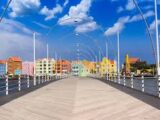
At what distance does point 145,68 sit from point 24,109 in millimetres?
183215

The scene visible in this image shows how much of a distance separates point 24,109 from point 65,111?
5.58ft

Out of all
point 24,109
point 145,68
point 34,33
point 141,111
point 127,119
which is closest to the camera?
point 127,119

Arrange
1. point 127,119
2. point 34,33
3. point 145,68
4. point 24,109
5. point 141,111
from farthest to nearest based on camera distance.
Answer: point 145,68 < point 34,33 < point 24,109 < point 141,111 < point 127,119

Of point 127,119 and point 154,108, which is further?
point 154,108

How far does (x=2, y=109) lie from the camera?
47.8 feet

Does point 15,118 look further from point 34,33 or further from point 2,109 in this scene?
point 34,33

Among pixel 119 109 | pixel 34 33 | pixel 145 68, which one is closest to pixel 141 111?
pixel 119 109

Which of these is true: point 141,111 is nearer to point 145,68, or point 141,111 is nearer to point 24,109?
point 24,109

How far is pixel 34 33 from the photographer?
158ft

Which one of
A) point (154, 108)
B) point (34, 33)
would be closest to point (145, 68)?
point (34, 33)

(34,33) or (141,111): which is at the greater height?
(34,33)

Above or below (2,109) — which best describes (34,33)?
above

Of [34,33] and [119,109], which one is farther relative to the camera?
[34,33]

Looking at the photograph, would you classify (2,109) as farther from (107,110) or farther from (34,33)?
(34,33)
